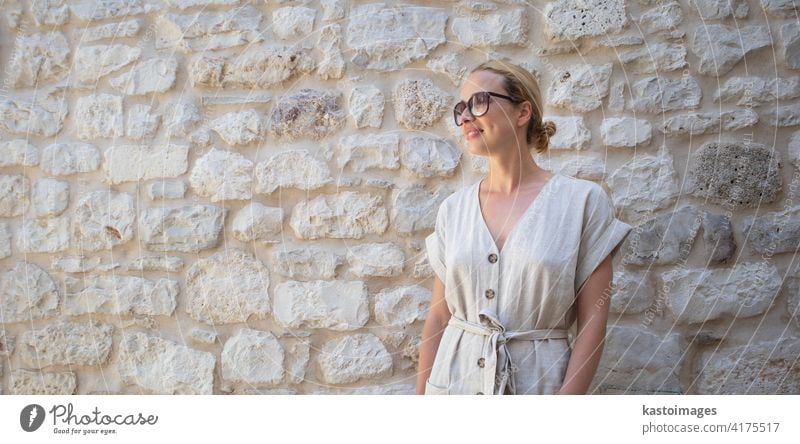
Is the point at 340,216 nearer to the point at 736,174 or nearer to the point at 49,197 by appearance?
the point at 49,197

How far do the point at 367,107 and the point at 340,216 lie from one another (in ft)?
1.18

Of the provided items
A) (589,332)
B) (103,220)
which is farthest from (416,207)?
(103,220)

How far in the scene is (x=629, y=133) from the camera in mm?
2105

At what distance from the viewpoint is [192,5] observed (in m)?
2.45

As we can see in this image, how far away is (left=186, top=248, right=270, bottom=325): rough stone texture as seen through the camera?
230cm

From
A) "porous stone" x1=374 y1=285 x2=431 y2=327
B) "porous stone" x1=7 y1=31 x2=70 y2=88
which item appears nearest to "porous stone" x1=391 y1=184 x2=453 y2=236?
"porous stone" x1=374 y1=285 x2=431 y2=327

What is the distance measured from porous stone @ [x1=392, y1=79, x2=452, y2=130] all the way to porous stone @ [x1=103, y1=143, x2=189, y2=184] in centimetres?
75

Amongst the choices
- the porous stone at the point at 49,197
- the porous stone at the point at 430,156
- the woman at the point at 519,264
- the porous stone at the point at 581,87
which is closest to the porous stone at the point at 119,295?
the porous stone at the point at 49,197

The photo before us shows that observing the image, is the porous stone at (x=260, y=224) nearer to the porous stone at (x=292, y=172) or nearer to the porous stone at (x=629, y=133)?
the porous stone at (x=292, y=172)

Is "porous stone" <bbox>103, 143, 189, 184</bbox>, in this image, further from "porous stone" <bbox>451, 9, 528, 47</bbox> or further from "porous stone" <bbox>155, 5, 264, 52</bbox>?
"porous stone" <bbox>451, 9, 528, 47</bbox>

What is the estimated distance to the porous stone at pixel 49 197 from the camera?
2.48 meters
